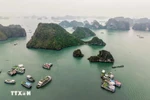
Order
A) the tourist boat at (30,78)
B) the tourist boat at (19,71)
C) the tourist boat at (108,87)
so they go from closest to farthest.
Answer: the tourist boat at (108,87)
the tourist boat at (30,78)
the tourist boat at (19,71)

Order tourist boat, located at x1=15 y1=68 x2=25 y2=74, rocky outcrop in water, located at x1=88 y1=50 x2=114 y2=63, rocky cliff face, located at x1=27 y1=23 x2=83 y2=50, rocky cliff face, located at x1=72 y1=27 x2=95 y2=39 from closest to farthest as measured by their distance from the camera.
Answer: tourist boat, located at x1=15 y1=68 x2=25 y2=74
rocky outcrop in water, located at x1=88 y1=50 x2=114 y2=63
rocky cliff face, located at x1=27 y1=23 x2=83 y2=50
rocky cliff face, located at x1=72 y1=27 x2=95 y2=39

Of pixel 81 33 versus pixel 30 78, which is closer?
pixel 30 78

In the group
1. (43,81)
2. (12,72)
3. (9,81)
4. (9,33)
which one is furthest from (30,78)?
(9,33)

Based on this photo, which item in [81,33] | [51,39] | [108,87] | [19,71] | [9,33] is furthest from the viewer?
[81,33]

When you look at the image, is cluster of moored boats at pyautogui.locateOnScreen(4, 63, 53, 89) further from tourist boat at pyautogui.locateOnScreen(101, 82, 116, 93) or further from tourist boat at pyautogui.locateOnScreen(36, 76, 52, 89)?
tourist boat at pyautogui.locateOnScreen(101, 82, 116, 93)

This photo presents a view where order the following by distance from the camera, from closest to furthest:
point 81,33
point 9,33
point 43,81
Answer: point 43,81
point 9,33
point 81,33

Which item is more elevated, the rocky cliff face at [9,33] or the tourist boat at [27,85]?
the tourist boat at [27,85]

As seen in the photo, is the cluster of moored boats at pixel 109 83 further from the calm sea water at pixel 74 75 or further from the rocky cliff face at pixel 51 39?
the rocky cliff face at pixel 51 39

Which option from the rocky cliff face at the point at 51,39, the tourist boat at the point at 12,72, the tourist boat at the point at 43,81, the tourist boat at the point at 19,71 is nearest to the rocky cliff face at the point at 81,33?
the rocky cliff face at the point at 51,39

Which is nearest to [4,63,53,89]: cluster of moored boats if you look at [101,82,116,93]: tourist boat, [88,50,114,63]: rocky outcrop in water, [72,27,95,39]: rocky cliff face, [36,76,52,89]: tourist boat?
[36,76,52,89]: tourist boat

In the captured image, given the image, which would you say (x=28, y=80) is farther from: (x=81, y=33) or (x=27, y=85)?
(x=81, y=33)
